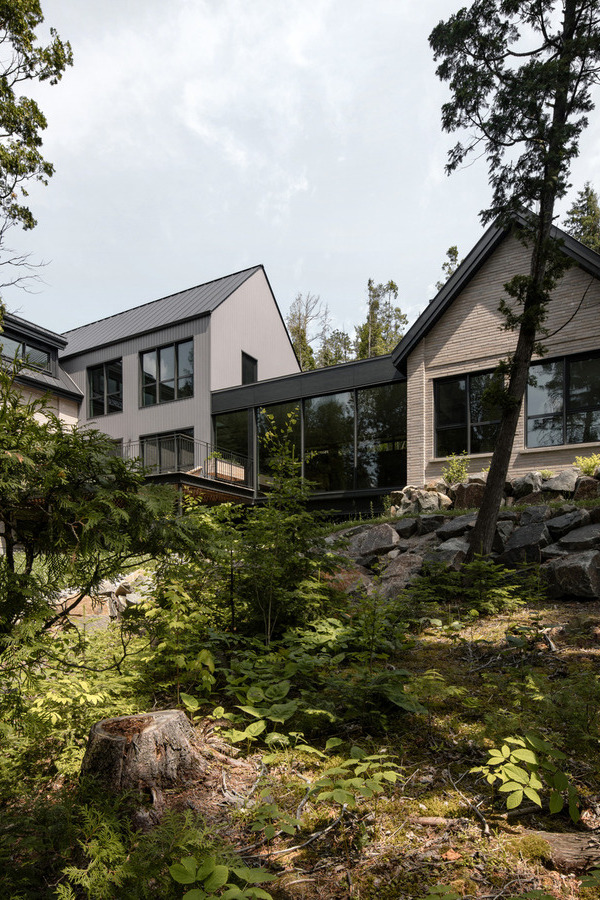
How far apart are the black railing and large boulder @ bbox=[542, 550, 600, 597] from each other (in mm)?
11260

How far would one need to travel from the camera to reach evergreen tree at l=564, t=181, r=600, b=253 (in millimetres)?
27172

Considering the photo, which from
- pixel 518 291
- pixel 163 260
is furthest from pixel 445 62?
pixel 163 260

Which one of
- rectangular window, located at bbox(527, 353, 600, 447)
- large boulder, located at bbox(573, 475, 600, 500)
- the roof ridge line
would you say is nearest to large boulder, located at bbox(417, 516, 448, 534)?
large boulder, located at bbox(573, 475, 600, 500)

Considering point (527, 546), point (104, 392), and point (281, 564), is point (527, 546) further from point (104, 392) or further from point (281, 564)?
point (104, 392)

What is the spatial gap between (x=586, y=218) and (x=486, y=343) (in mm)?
20399

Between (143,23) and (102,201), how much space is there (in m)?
7.46

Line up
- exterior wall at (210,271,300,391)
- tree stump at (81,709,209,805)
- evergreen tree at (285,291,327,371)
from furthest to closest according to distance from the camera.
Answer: evergreen tree at (285,291,327,371) < exterior wall at (210,271,300,391) < tree stump at (81,709,209,805)

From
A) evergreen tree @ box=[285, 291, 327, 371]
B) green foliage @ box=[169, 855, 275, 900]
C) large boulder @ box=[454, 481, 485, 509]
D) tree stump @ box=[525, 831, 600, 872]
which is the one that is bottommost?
tree stump @ box=[525, 831, 600, 872]

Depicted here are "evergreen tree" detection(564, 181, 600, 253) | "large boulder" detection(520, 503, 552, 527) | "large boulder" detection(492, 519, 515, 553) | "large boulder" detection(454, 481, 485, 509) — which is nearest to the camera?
"large boulder" detection(492, 519, 515, 553)

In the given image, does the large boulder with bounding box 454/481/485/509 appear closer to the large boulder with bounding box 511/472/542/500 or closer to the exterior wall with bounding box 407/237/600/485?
the large boulder with bounding box 511/472/542/500

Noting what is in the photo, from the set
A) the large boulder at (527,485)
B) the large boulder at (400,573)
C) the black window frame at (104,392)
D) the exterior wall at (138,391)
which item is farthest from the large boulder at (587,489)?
the black window frame at (104,392)

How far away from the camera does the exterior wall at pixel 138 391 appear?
60.8 ft

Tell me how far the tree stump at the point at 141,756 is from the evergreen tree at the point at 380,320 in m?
34.0

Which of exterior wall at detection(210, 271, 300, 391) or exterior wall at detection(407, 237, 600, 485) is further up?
exterior wall at detection(210, 271, 300, 391)
